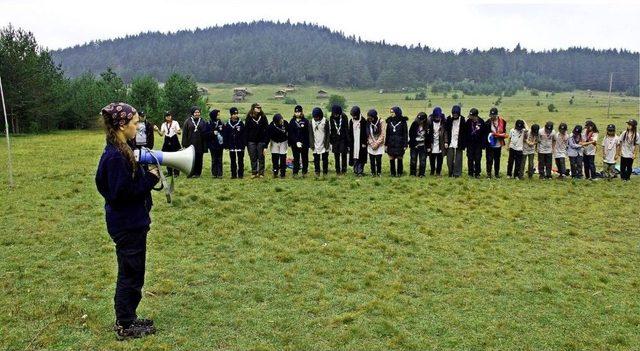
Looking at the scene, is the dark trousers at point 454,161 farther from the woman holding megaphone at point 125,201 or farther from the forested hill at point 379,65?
the forested hill at point 379,65

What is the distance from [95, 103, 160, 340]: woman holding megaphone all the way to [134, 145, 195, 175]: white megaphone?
9cm

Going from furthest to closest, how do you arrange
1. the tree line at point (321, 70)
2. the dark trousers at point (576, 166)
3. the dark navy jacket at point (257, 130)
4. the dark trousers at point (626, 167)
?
the tree line at point (321, 70) → the dark trousers at point (576, 166) → the dark trousers at point (626, 167) → the dark navy jacket at point (257, 130)

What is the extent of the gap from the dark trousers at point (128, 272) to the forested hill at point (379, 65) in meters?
127

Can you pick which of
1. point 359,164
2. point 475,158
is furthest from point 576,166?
point 359,164

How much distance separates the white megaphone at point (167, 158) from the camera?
544 cm

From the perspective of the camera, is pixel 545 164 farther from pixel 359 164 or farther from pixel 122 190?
pixel 122 190

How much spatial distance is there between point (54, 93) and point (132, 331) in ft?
131

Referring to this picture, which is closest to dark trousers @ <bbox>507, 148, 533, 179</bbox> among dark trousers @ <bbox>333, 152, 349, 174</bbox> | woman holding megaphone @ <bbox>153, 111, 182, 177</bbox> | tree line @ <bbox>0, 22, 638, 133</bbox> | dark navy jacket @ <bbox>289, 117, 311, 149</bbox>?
dark trousers @ <bbox>333, 152, 349, 174</bbox>

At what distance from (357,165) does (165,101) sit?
34.1 metres

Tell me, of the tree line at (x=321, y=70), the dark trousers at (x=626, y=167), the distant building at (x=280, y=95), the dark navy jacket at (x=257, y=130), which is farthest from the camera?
the distant building at (x=280, y=95)

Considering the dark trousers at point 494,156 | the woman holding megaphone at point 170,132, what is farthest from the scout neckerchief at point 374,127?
A: the woman holding megaphone at point 170,132

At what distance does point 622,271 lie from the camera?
7938 millimetres

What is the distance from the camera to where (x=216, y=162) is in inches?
610

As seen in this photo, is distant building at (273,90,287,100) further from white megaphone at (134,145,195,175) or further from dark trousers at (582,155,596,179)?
white megaphone at (134,145,195,175)
